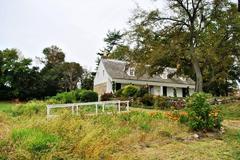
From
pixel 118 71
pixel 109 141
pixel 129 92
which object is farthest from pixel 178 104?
pixel 109 141

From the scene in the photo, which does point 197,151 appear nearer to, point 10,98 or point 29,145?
point 29,145

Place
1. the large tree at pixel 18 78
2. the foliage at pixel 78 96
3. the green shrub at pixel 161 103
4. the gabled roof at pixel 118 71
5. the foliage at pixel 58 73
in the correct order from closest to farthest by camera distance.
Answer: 1. the green shrub at pixel 161 103
2. the foliage at pixel 78 96
3. the large tree at pixel 18 78
4. the gabled roof at pixel 118 71
5. the foliage at pixel 58 73

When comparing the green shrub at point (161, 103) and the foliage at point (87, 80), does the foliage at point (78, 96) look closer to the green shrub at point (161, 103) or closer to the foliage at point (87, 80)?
the green shrub at point (161, 103)

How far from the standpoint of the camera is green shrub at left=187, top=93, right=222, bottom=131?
13.9 m

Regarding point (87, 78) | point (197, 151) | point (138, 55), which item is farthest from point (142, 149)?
point (87, 78)

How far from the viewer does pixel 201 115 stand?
558 inches

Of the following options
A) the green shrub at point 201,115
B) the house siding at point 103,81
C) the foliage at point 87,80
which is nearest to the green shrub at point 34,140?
the green shrub at point 201,115

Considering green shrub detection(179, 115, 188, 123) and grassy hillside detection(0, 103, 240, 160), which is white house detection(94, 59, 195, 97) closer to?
green shrub detection(179, 115, 188, 123)

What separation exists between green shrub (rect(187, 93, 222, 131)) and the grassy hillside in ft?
1.36

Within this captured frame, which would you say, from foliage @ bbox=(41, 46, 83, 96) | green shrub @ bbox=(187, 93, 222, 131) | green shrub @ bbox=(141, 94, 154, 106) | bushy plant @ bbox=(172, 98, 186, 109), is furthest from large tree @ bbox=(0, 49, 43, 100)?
green shrub @ bbox=(187, 93, 222, 131)

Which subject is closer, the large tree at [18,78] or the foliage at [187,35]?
the foliage at [187,35]

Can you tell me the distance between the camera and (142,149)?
405 inches

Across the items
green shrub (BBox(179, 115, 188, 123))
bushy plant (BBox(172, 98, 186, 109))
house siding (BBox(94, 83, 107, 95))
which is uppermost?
house siding (BBox(94, 83, 107, 95))

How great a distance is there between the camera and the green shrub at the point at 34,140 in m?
7.89
